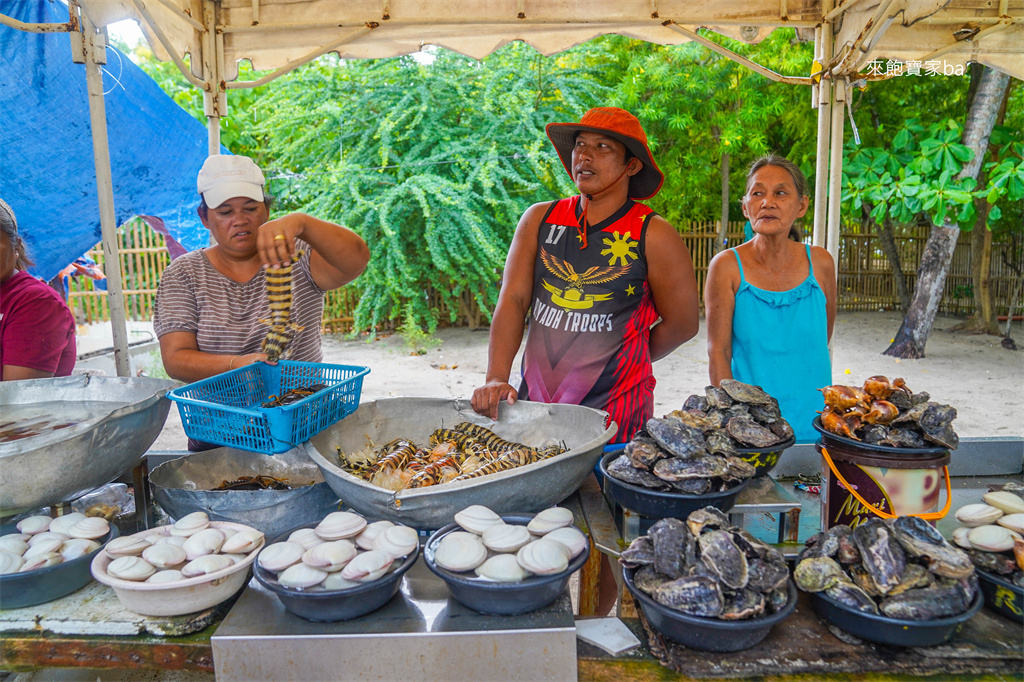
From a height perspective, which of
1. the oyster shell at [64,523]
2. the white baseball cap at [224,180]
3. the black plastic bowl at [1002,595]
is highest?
the white baseball cap at [224,180]

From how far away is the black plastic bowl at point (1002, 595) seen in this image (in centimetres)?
139

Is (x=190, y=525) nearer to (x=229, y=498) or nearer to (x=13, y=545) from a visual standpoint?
(x=229, y=498)

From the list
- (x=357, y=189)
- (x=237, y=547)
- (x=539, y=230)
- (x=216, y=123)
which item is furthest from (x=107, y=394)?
(x=357, y=189)

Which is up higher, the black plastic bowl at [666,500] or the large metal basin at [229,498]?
the black plastic bowl at [666,500]

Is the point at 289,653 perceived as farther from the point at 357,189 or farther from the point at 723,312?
the point at 357,189

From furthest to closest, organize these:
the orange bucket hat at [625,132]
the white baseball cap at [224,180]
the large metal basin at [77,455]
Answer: the orange bucket hat at [625,132]
the white baseball cap at [224,180]
the large metal basin at [77,455]

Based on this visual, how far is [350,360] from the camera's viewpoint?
34.2 ft

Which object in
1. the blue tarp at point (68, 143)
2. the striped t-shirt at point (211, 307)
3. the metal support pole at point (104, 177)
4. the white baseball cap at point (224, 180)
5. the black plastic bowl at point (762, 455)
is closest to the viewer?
the black plastic bowl at point (762, 455)

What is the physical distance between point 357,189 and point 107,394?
903 centimetres

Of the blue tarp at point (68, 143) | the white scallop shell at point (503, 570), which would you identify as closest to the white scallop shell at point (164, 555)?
the white scallop shell at point (503, 570)

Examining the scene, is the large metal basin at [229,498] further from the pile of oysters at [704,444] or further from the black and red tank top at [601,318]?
the black and red tank top at [601,318]

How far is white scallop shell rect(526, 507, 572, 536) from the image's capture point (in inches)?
61.2

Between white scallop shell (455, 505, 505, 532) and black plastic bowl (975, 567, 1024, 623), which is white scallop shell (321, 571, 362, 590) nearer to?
white scallop shell (455, 505, 505, 532)

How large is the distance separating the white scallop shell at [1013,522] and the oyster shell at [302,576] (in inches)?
59.6
